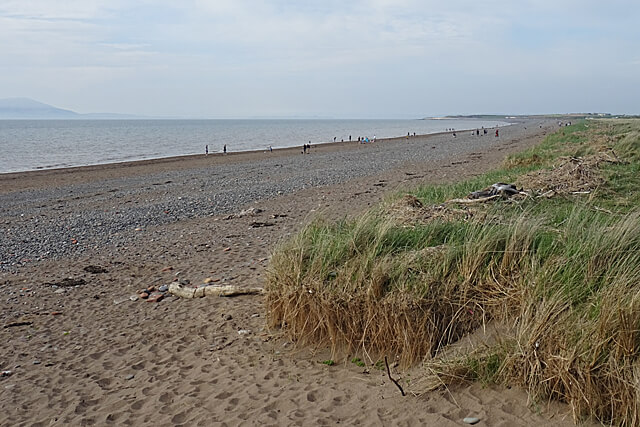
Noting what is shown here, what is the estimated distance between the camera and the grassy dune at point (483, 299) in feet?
11.6

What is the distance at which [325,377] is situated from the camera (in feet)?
15.1

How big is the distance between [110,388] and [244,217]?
8.28 m

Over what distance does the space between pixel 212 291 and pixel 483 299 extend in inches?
143

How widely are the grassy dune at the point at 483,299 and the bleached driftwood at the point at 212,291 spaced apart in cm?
122

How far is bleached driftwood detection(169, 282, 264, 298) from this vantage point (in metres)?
6.81

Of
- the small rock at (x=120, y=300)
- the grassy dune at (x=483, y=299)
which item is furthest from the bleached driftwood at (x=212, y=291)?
the grassy dune at (x=483, y=299)

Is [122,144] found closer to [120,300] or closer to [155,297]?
[120,300]

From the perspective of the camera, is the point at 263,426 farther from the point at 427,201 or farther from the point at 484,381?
the point at 427,201

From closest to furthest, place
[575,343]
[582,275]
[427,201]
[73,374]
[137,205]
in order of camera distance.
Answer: [575,343] → [582,275] → [73,374] → [427,201] → [137,205]

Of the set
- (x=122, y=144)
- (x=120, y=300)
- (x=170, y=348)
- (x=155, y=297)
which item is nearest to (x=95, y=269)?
(x=120, y=300)

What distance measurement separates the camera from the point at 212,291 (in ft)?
22.9

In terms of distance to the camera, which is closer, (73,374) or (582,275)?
(582,275)

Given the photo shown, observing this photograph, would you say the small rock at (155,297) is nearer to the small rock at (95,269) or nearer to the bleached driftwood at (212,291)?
the bleached driftwood at (212,291)

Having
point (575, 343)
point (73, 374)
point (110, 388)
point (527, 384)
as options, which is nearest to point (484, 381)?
point (527, 384)
